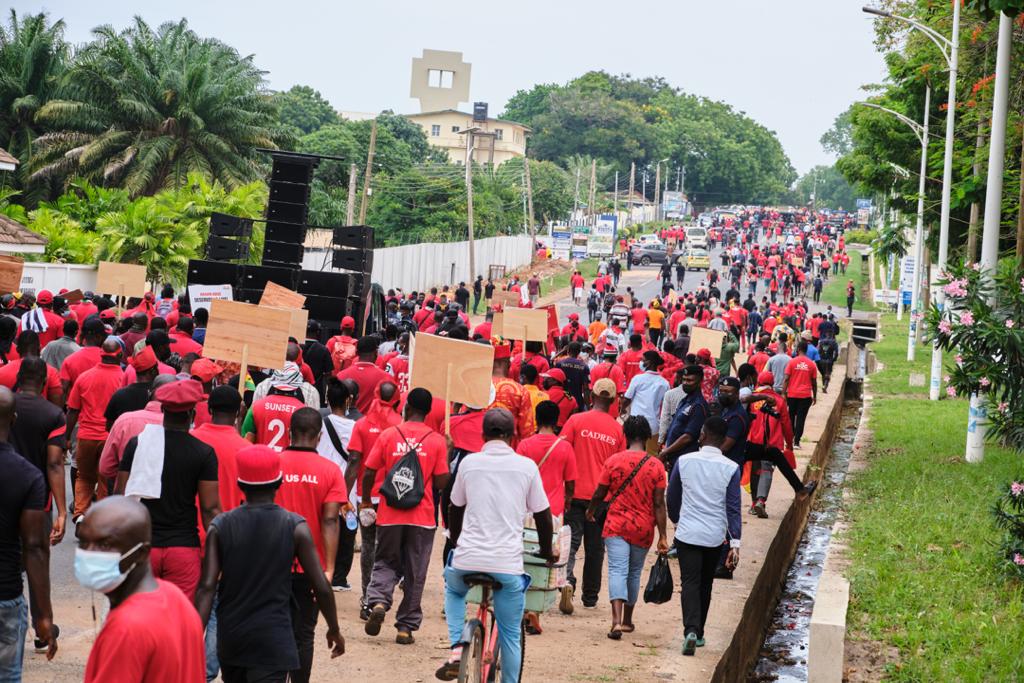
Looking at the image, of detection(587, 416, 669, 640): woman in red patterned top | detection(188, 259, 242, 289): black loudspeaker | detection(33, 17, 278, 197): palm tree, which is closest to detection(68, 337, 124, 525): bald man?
detection(587, 416, 669, 640): woman in red patterned top

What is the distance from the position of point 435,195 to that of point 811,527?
169 ft

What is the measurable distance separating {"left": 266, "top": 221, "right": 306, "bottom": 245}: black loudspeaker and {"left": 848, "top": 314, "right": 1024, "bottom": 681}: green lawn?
9.21m

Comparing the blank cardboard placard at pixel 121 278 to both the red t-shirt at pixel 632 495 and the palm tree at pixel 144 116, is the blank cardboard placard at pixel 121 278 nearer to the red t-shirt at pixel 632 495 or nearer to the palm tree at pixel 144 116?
the red t-shirt at pixel 632 495

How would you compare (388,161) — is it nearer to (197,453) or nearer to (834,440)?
(834,440)

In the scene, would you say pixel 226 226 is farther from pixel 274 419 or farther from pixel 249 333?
pixel 274 419

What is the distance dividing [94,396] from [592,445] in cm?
375

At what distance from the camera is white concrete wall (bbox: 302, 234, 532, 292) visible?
48.4 metres

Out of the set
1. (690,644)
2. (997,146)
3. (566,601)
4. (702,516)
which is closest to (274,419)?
(566,601)

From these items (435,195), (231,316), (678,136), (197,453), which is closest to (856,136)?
(435,195)

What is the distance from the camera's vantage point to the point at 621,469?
9891 millimetres

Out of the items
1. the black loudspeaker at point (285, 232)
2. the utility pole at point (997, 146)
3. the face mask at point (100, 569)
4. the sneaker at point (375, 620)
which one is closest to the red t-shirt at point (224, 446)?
the sneaker at point (375, 620)

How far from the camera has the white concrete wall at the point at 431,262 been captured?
48.4 m

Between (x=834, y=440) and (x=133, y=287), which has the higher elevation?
(x=133, y=287)

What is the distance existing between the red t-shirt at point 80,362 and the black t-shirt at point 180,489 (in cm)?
477
